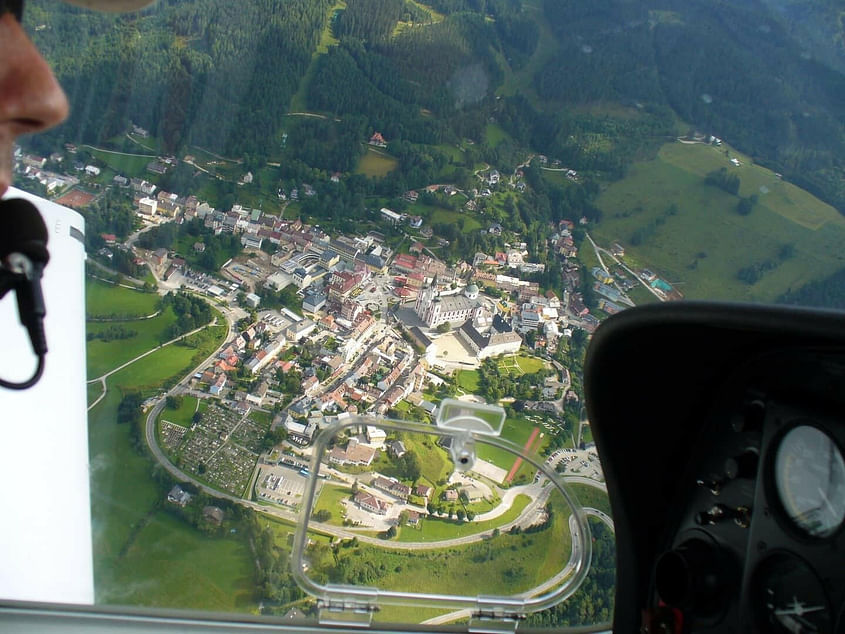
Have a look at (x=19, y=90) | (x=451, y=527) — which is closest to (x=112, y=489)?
(x=451, y=527)

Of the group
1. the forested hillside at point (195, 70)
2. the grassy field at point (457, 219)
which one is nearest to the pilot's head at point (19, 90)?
the forested hillside at point (195, 70)

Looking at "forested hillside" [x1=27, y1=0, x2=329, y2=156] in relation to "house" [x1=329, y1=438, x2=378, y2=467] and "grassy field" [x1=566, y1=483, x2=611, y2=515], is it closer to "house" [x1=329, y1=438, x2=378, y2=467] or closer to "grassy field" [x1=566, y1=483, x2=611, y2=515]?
"house" [x1=329, y1=438, x2=378, y2=467]

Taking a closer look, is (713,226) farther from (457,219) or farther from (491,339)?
(491,339)

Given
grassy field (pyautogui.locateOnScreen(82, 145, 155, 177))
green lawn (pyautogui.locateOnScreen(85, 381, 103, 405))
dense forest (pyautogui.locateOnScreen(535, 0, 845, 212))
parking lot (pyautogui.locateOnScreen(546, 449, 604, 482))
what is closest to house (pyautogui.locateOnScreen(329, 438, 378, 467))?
parking lot (pyautogui.locateOnScreen(546, 449, 604, 482))

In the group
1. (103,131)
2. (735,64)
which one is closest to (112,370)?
(103,131)

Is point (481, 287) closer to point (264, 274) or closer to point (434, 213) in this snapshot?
point (434, 213)

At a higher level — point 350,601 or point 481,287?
point 481,287
